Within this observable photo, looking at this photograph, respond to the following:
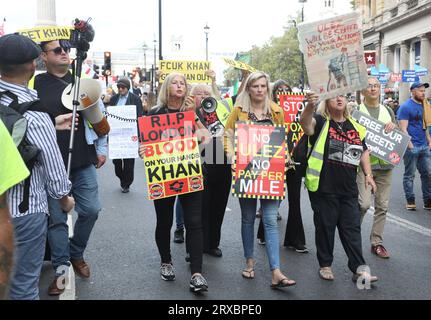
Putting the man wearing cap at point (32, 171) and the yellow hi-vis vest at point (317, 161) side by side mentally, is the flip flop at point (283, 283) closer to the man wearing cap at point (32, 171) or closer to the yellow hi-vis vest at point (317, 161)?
the yellow hi-vis vest at point (317, 161)

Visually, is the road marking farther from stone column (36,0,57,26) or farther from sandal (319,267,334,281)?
stone column (36,0,57,26)

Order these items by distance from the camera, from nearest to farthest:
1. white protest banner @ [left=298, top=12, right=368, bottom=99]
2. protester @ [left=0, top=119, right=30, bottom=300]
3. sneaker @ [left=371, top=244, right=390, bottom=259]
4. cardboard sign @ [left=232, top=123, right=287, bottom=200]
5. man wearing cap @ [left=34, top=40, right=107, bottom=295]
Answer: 1. protester @ [left=0, top=119, right=30, bottom=300]
2. white protest banner @ [left=298, top=12, right=368, bottom=99]
3. man wearing cap @ [left=34, top=40, right=107, bottom=295]
4. cardboard sign @ [left=232, top=123, right=287, bottom=200]
5. sneaker @ [left=371, top=244, right=390, bottom=259]

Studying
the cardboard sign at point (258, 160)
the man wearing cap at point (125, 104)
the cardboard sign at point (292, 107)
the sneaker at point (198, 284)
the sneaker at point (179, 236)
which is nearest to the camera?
the sneaker at point (198, 284)

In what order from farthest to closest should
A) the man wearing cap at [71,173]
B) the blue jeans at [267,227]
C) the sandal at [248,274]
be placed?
the sandal at [248,274]
the blue jeans at [267,227]
the man wearing cap at [71,173]

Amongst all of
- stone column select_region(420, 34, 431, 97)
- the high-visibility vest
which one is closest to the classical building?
stone column select_region(420, 34, 431, 97)

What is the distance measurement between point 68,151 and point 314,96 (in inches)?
86.5

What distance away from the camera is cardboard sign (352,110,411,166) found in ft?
18.7

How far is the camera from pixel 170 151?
15.7 ft

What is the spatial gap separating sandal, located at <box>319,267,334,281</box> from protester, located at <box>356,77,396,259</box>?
962mm

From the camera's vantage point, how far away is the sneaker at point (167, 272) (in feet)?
15.5

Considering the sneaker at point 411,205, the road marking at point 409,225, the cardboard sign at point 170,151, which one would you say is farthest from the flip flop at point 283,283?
the sneaker at point 411,205

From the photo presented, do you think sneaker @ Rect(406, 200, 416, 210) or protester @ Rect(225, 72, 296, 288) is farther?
sneaker @ Rect(406, 200, 416, 210)

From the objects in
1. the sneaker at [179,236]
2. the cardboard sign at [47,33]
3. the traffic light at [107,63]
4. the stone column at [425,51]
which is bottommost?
the sneaker at [179,236]

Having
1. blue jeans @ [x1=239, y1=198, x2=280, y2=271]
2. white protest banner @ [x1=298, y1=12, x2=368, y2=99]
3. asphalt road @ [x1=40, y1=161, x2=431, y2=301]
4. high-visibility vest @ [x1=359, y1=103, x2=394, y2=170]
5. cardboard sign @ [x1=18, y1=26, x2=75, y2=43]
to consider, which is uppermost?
cardboard sign @ [x1=18, y1=26, x2=75, y2=43]
